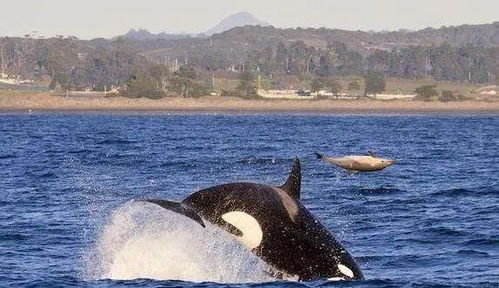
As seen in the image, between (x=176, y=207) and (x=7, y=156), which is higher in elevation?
(x=176, y=207)

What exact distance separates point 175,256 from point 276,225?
3.85 meters

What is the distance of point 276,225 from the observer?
1634 cm

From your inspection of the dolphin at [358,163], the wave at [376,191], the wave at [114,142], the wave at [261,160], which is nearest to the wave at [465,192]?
the wave at [376,191]

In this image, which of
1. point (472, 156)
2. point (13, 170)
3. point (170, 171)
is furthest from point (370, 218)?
point (472, 156)

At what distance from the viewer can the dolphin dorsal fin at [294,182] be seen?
16625 mm

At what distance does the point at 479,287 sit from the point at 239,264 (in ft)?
12.5

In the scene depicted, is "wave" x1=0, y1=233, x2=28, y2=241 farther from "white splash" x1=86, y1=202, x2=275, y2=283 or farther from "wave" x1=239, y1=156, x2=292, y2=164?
"wave" x1=239, y1=156, x2=292, y2=164

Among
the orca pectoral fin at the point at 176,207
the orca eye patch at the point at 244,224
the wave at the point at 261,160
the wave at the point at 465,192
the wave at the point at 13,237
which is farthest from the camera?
the wave at the point at 261,160

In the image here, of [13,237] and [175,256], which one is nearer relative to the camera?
[175,256]

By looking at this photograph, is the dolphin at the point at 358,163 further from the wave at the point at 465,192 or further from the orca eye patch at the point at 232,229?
the wave at the point at 465,192

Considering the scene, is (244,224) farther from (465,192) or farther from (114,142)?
(114,142)

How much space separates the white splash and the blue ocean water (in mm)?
24

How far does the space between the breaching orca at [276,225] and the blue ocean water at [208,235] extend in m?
0.30

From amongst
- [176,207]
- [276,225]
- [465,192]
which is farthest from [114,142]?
[176,207]
